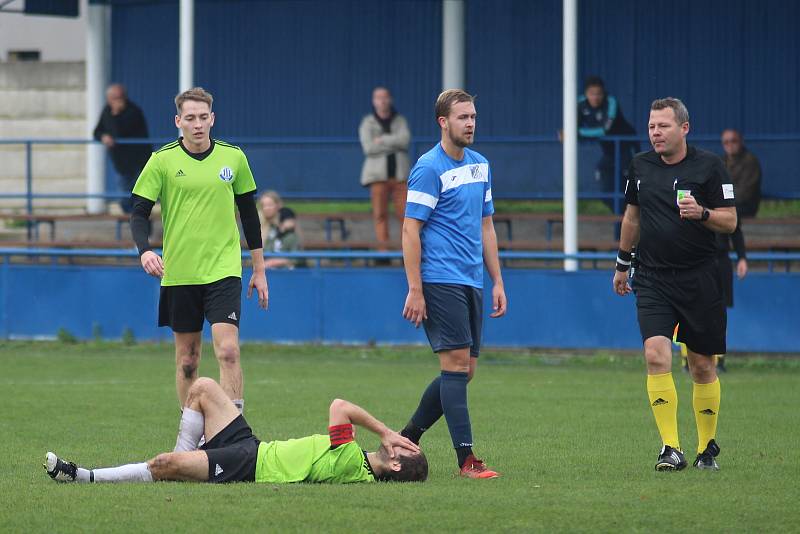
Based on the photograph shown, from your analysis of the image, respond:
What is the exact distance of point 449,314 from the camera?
819 cm

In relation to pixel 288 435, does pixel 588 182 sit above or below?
above

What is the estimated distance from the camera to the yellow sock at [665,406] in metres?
8.59

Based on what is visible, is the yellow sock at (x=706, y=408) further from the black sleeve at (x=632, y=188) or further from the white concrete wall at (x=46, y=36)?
the white concrete wall at (x=46, y=36)

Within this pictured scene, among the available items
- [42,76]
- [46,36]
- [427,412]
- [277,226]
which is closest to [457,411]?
[427,412]

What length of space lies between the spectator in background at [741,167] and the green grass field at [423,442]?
300cm

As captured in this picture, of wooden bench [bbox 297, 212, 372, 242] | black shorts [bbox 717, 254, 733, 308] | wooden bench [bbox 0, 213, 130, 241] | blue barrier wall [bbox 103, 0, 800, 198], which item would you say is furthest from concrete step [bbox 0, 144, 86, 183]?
black shorts [bbox 717, 254, 733, 308]

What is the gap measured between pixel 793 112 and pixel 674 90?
1.68m

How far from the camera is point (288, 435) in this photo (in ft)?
33.5

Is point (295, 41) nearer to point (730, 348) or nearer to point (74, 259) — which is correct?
point (74, 259)

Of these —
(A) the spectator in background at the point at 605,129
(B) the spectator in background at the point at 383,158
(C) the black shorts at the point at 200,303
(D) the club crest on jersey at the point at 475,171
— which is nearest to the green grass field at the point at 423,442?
(C) the black shorts at the point at 200,303

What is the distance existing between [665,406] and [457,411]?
1250 mm

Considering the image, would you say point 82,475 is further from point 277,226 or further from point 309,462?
point 277,226

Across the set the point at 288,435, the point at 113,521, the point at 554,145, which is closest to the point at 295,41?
the point at 554,145

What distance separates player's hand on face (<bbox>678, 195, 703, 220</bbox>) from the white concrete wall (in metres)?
27.0
